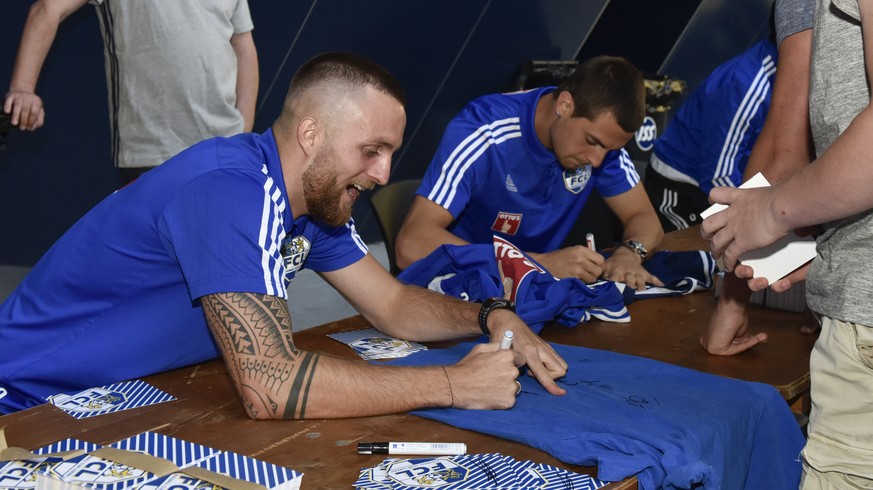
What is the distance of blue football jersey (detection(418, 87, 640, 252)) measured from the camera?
2.97 meters

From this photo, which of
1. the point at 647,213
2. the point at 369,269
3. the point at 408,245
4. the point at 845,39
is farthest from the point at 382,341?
the point at 647,213

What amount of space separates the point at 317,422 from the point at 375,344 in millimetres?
523

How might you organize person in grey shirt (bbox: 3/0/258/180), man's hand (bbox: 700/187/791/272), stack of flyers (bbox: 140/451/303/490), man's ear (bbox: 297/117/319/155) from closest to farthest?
stack of flyers (bbox: 140/451/303/490) < man's hand (bbox: 700/187/791/272) < man's ear (bbox: 297/117/319/155) < person in grey shirt (bbox: 3/0/258/180)

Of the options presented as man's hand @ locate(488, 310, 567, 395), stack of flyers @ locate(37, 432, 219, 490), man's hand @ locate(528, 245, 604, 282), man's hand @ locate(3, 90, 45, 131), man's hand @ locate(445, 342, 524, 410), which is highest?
man's hand @ locate(528, 245, 604, 282)

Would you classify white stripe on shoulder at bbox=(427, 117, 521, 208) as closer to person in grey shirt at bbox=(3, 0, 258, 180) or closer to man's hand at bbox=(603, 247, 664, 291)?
man's hand at bbox=(603, 247, 664, 291)

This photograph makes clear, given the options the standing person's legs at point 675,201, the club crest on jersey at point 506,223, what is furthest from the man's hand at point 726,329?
the standing person's legs at point 675,201

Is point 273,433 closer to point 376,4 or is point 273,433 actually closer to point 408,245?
point 408,245

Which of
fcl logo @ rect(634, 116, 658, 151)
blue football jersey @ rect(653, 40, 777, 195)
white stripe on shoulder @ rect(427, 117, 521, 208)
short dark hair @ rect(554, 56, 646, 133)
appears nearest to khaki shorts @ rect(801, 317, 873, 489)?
short dark hair @ rect(554, 56, 646, 133)

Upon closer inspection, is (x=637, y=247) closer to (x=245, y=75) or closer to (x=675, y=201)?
(x=675, y=201)

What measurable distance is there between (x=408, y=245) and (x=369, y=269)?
1.88 feet

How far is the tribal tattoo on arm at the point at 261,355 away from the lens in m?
1.60

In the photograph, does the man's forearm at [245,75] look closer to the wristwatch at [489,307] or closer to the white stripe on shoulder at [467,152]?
the white stripe on shoulder at [467,152]

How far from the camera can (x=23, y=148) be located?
13.6ft

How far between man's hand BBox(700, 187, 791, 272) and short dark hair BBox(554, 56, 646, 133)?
3.85ft
